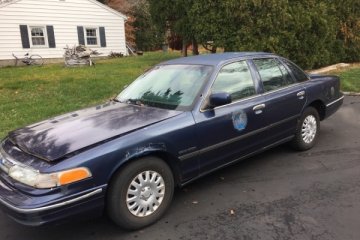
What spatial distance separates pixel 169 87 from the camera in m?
4.43

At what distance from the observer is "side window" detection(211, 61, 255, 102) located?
4.34m

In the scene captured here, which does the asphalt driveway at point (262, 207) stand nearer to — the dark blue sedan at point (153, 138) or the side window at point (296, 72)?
the dark blue sedan at point (153, 138)

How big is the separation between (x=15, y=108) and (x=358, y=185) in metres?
7.40

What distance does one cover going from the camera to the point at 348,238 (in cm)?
327

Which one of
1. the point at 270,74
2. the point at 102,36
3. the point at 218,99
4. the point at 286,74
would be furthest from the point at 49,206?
the point at 102,36

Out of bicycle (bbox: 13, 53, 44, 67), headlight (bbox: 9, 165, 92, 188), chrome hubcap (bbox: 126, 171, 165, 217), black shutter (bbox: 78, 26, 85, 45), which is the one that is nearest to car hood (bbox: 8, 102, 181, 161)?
headlight (bbox: 9, 165, 92, 188)

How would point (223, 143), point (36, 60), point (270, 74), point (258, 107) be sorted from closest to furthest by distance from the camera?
point (223, 143)
point (258, 107)
point (270, 74)
point (36, 60)

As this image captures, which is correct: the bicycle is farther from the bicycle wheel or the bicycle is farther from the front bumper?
the front bumper

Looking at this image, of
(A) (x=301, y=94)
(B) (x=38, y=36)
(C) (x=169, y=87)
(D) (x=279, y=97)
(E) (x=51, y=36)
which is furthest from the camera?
(E) (x=51, y=36)

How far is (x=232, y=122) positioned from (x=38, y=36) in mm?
19480

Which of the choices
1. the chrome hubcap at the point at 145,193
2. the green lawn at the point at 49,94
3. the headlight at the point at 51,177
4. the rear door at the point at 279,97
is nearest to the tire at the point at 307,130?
the rear door at the point at 279,97

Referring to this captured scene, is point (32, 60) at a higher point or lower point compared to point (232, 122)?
lower

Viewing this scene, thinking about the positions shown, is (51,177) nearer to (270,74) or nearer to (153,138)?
(153,138)

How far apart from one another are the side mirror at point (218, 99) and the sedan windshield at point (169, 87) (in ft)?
0.61
